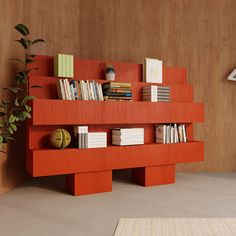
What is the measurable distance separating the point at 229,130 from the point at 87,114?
2.39 m

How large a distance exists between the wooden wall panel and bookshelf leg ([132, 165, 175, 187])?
0.84 m

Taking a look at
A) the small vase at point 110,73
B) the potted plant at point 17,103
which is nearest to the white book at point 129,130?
the small vase at point 110,73

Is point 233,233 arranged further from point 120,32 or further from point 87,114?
point 120,32

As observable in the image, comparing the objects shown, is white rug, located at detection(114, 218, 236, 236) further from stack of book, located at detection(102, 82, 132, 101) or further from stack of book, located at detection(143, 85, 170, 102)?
stack of book, located at detection(143, 85, 170, 102)

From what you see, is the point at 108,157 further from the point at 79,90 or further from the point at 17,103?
the point at 17,103

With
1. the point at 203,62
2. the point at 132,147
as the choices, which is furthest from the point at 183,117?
the point at 203,62

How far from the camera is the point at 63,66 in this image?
3.40 metres

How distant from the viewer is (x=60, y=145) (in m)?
3.23

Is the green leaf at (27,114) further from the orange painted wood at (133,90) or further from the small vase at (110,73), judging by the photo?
the small vase at (110,73)

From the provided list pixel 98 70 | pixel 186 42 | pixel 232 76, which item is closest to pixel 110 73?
pixel 98 70

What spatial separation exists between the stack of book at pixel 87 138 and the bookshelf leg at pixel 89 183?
32cm

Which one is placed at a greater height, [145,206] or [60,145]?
[60,145]

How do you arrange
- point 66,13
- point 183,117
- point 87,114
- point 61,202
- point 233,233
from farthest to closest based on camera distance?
point 66,13 < point 183,117 < point 87,114 < point 61,202 < point 233,233

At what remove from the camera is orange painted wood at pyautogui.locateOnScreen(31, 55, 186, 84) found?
3.53 metres
